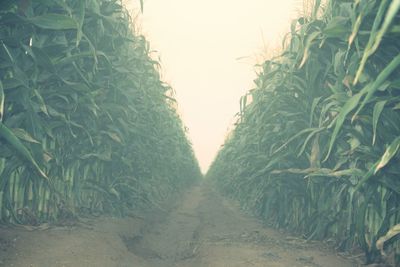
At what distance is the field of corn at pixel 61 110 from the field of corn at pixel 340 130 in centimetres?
118

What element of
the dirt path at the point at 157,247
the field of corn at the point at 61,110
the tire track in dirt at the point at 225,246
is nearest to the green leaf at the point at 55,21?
the field of corn at the point at 61,110

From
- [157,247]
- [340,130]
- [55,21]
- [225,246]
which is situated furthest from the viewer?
[157,247]

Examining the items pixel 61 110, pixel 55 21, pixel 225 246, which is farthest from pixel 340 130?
pixel 61 110

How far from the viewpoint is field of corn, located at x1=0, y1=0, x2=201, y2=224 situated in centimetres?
194

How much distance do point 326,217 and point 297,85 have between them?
897 millimetres

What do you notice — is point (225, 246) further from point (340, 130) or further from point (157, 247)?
point (340, 130)

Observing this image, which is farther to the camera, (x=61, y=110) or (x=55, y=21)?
(x=61, y=110)

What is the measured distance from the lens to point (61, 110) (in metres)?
2.61

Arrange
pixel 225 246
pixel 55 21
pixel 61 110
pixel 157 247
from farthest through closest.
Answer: pixel 157 247
pixel 225 246
pixel 61 110
pixel 55 21

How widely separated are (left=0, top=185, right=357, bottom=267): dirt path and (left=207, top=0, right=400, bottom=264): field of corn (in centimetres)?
24

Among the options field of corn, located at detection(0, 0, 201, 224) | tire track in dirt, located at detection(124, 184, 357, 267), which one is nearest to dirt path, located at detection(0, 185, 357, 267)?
tire track in dirt, located at detection(124, 184, 357, 267)

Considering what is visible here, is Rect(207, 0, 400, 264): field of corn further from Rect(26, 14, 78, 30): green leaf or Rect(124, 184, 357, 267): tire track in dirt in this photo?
Rect(26, 14, 78, 30): green leaf

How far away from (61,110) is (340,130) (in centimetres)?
163

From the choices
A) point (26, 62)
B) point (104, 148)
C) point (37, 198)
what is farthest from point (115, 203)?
point (26, 62)
